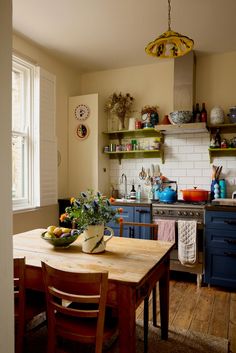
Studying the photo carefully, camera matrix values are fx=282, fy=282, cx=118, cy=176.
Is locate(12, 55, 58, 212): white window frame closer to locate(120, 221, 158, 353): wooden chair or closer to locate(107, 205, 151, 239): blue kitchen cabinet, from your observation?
locate(107, 205, 151, 239): blue kitchen cabinet

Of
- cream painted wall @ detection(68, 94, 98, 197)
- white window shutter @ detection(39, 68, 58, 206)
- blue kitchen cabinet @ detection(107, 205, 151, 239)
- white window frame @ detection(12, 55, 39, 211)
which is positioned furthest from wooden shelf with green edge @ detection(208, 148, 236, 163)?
white window frame @ detection(12, 55, 39, 211)

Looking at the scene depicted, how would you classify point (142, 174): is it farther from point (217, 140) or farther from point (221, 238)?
point (221, 238)

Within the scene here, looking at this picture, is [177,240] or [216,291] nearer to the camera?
→ [216,291]

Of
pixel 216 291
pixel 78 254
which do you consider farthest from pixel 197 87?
pixel 78 254

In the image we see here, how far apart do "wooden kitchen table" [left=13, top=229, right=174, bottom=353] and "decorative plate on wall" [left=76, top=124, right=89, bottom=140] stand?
216 cm

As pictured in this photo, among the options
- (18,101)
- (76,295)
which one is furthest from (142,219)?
(76,295)

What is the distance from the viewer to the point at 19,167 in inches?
137

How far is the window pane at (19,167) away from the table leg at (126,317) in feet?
7.77

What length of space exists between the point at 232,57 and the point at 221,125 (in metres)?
0.98

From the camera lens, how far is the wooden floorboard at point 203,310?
234 cm

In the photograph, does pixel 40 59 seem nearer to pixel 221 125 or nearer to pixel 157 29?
pixel 157 29

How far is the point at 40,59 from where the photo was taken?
3.72 meters

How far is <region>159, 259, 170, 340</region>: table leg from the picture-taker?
2080 millimetres

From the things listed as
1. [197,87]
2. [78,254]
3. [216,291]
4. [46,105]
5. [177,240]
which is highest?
[197,87]
